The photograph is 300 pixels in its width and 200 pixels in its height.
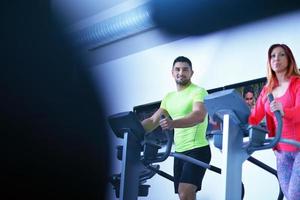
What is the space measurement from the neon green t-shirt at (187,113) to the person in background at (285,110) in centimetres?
68

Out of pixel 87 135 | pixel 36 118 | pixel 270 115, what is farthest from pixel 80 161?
pixel 270 115

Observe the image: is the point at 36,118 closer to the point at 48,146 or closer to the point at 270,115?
the point at 48,146

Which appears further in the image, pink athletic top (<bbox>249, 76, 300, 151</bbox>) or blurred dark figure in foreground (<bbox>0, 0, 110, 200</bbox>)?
blurred dark figure in foreground (<bbox>0, 0, 110, 200</bbox>)

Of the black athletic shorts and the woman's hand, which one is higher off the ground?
the woman's hand

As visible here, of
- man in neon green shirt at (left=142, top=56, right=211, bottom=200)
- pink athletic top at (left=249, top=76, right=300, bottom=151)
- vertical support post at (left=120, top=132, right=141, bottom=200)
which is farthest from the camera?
man in neon green shirt at (left=142, top=56, right=211, bottom=200)

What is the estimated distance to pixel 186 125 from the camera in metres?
3.25

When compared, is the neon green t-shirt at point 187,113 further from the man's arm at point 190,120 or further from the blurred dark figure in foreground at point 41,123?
the blurred dark figure in foreground at point 41,123

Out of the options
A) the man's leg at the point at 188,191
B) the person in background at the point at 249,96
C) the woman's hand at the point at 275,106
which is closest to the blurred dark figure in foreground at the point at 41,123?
the person in background at the point at 249,96

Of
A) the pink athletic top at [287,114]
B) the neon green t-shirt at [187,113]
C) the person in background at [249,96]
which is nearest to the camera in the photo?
the pink athletic top at [287,114]

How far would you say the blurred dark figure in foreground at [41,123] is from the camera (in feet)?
19.0

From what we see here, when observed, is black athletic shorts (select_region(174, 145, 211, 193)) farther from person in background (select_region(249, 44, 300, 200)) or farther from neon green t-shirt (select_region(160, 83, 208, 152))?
person in background (select_region(249, 44, 300, 200))

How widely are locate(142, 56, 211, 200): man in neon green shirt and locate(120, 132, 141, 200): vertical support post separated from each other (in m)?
0.18

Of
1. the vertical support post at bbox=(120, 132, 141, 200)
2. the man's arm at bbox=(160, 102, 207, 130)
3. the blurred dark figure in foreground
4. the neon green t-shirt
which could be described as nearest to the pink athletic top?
the man's arm at bbox=(160, 102, 207, 130)

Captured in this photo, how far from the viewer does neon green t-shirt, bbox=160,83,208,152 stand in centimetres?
358
